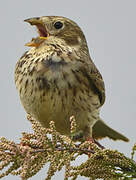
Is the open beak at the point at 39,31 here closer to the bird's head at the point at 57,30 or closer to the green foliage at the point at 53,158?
the bird's head at the point at 57,30

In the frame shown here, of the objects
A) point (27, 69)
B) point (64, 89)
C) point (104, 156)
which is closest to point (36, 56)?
point (27, 69)

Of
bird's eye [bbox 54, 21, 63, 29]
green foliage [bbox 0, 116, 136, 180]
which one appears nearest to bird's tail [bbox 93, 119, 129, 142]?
bird's eye [bbox 54, 21, 63, 29]

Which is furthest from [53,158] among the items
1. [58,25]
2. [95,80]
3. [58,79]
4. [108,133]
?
[108,133]

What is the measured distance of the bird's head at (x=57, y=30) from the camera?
4.14 m

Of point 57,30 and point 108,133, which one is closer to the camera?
point 57,30

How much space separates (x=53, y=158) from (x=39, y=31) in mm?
2389

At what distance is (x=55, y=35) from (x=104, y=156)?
2260mm

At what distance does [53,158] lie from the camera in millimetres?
2102

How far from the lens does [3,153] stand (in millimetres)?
2104

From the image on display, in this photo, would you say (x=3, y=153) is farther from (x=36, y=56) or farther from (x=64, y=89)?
(x=36, y=56)

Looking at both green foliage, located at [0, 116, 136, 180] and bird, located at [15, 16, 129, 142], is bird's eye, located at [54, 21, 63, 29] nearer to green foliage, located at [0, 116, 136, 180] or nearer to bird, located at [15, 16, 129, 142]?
bird, located at [15, 16, 129, 142]

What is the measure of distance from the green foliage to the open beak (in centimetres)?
198

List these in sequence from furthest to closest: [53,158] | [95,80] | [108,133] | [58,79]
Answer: [108,133] < [95,80] < [58,79] < [53,158]

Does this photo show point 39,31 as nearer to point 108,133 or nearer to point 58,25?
point 58,25
